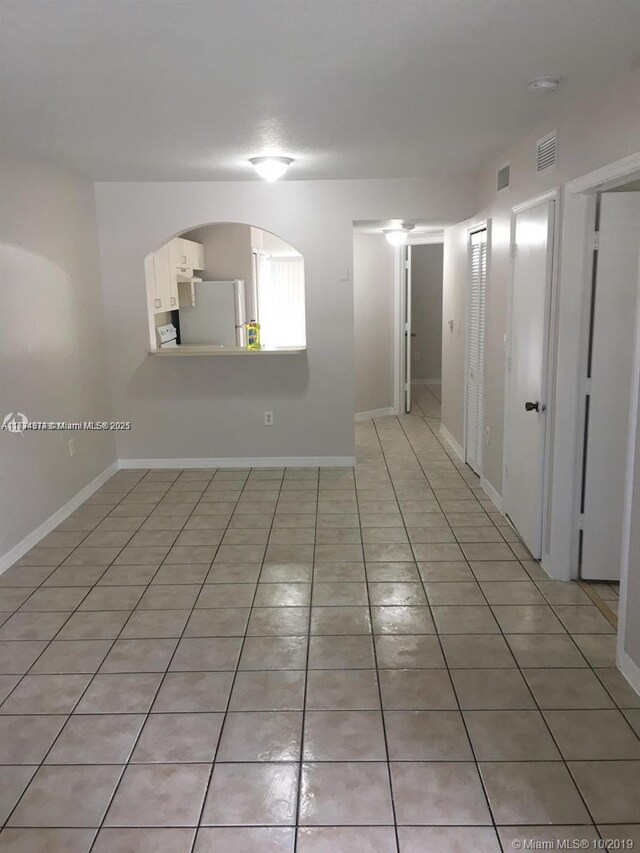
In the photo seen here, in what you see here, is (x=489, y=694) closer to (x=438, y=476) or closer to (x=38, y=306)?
(x=438, y=476)

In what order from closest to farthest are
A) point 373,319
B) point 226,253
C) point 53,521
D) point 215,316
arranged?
point 53,521 → point 215,316 → point 226,253 → point 373,319

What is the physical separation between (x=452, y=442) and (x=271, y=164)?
3196mm

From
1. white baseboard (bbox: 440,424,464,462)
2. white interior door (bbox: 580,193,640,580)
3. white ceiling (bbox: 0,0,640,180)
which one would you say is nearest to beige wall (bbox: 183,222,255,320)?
white baseboard (bbox: 440,424,464,462)

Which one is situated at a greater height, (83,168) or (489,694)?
(83,168)

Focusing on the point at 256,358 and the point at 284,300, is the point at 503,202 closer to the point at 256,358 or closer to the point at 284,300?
the point at 256,358

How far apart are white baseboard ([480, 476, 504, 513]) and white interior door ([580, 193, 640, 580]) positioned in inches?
42.5

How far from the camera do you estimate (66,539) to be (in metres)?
4.21

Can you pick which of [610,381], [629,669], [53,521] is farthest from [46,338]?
[629,669]

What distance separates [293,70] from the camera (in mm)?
2510

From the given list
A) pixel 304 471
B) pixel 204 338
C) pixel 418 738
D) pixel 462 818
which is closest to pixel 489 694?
pixel 418 738

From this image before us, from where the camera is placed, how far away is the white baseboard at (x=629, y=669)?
2.54m

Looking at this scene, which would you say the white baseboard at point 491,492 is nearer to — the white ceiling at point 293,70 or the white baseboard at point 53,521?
the white ceiling at point 293,70

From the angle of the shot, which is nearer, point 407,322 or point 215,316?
point 215,316

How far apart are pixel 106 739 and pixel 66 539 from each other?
2.07m
